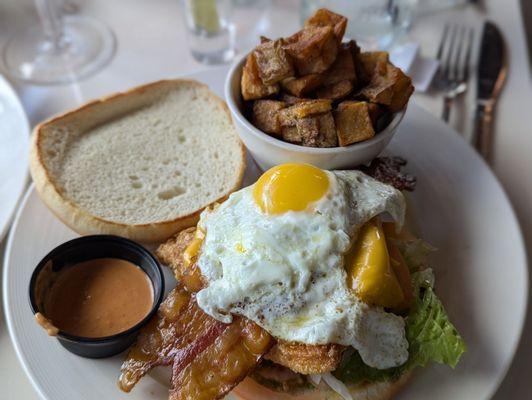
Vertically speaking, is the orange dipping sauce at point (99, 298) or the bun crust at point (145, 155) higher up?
the bun crust at point (145, 155)

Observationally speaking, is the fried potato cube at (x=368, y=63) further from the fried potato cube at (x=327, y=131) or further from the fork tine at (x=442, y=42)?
the fork tine at (x=442, y=42)

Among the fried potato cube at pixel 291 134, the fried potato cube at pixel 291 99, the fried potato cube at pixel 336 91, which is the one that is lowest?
the fried potato cube at pixel 291 134

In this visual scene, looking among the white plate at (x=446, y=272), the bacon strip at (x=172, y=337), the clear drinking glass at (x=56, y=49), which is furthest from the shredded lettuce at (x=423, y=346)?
the clear drinking glass at (x=56, y=49)

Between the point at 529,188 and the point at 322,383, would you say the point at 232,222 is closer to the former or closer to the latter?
the point at 322,383

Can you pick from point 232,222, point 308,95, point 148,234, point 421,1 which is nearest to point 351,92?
point 308,95

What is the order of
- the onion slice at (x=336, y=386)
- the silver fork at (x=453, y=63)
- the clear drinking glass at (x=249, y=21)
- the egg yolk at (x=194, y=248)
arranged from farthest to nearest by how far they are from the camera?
the clear drinking glass at (x=249, y=21)
the silver fork at (x=453, y=63)
the egg yolk at (x=194, y=248)
the onion slice at (x=336, y=386)

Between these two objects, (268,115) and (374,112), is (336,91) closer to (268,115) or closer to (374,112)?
(374,112)
